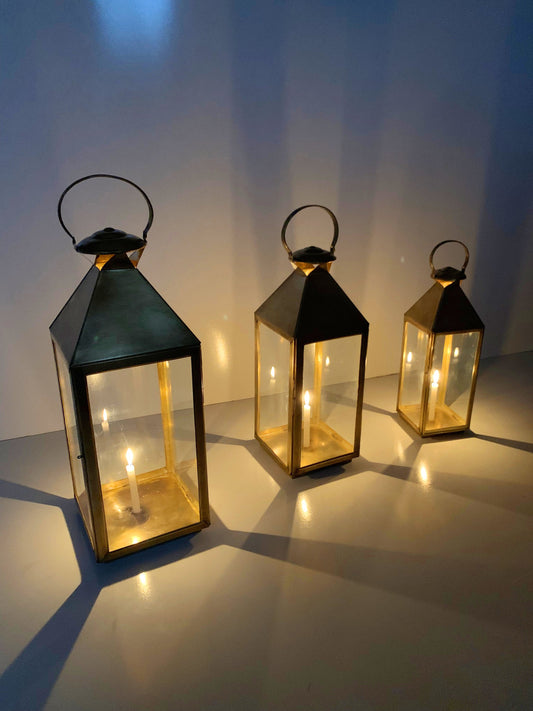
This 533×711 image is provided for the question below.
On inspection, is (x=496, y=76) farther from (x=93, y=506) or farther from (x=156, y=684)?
(x=156, y=684)

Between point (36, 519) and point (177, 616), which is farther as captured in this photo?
point (36, 519)

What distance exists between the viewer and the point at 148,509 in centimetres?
119

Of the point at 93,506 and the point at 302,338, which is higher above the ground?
the point at 302,338

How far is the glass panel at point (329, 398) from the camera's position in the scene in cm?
134

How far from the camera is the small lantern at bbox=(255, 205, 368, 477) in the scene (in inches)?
48.6

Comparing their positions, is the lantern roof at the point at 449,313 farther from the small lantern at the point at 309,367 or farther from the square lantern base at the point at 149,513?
the square lantern base at the point at 149,513

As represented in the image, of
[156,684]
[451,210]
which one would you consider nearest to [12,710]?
[156,684]

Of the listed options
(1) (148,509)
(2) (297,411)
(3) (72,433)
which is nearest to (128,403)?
(3) (72,433)

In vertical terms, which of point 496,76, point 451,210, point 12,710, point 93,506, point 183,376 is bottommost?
point 12,710

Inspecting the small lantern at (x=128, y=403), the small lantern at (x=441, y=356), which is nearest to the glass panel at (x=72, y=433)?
the small lantern at (x=128, y=403)

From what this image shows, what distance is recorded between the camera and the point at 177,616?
3.15 ft

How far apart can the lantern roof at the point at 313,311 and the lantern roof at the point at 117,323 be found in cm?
32

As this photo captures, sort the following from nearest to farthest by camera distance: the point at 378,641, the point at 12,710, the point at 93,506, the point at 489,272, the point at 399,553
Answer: the point at 12,710 < the point at 378,641 < the point at 93,506 < the point at 399,553 < the point at 489,272

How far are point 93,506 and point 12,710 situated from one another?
0.34 m
